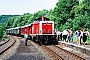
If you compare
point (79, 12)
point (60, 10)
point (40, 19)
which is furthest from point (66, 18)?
point (40, 19)

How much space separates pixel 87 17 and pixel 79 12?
24.2 feet

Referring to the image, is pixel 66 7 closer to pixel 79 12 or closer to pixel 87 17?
pixel 79 12

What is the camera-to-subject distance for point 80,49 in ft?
70.3

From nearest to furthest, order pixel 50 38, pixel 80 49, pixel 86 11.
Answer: pixel 80 49 → pixel 50 38 → pixel 86 11

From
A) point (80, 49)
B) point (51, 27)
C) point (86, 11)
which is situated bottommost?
point (80, 49)

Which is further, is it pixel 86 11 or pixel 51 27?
pixel 86 11

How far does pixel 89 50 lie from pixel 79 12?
41.1 m

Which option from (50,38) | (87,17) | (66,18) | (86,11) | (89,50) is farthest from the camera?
(66,18)

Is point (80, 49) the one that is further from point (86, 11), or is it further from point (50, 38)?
point (86, 11)

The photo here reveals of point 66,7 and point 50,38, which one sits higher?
point 66,7

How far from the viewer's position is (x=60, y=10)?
A: 69188 millimetres

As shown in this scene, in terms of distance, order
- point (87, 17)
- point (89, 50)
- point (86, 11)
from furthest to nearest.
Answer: point (86, 11) → point (87, 17) → point (89, 50)

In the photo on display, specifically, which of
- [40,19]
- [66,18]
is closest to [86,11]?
[66,18]

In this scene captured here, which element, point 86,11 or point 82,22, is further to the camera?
point 86,11
